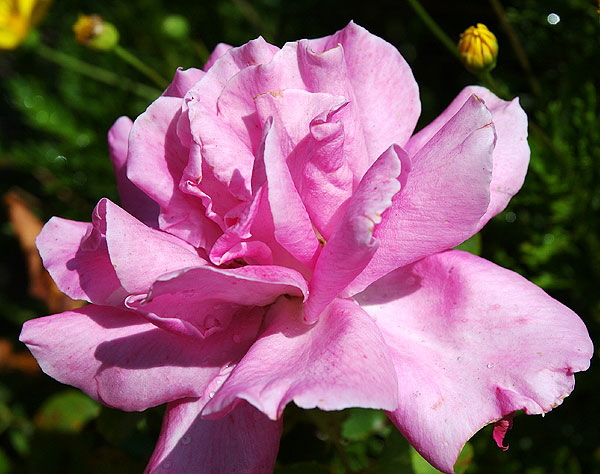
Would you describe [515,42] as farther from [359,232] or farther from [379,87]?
[359,232]

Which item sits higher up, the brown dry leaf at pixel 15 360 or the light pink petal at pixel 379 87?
the light pink petal at pixel 379 87

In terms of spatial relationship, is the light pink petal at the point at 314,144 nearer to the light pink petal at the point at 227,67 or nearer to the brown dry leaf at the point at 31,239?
the light pink petal at the point at 227,67

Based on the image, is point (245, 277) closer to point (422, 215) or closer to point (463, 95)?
point (422, 215)

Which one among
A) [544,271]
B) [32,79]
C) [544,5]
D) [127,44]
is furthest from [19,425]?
[544,5]

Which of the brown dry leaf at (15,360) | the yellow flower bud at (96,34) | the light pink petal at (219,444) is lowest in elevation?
the brown dry leaf at (15,360)

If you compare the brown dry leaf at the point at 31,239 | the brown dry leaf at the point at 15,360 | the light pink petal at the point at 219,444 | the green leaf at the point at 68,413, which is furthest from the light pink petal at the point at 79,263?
the brown dry leaf at the point at 15,360

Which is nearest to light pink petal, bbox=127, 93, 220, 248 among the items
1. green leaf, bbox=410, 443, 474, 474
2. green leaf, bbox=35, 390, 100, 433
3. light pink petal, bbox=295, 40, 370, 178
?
light pink petal, bbox=295, 40, 370, 178

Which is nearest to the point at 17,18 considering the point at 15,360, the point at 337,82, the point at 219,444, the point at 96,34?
the point at 96,34
